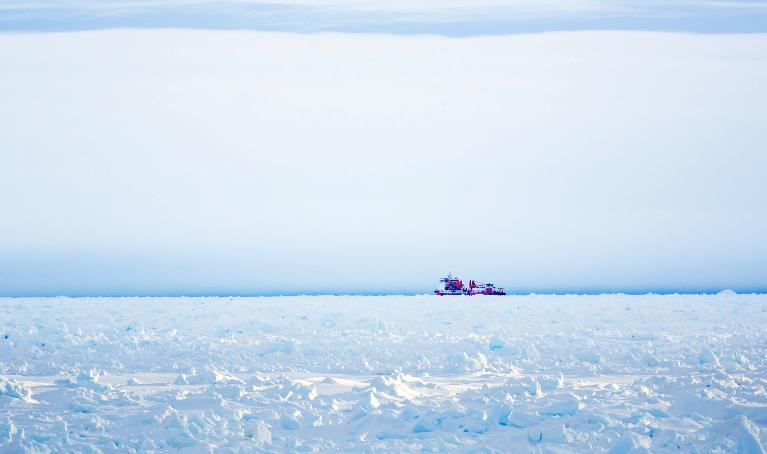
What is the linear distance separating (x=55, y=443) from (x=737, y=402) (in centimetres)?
741

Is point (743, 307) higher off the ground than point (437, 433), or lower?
higher

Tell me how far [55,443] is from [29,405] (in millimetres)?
1633

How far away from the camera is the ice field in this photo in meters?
8.45

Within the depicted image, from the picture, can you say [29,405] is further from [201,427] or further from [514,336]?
[514,336]

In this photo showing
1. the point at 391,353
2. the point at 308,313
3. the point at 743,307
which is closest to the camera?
the point at 391,353

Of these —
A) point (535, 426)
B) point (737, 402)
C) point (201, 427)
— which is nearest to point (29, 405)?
point (201, 427)

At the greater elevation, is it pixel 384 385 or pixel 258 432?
pixel 384 385

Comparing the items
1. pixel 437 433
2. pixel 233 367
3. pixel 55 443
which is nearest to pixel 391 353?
pixel 233 367

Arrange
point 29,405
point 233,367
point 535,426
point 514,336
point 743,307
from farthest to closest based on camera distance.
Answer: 1. point 743,307
2. point 514,336
3. point 233,367
4. point 29,405
5. point 535,426

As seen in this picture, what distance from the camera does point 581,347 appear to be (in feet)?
49.0

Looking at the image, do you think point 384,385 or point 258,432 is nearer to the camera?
point 258,432

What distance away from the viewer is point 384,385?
1026cm

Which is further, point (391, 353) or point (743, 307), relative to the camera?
point (743, 307)

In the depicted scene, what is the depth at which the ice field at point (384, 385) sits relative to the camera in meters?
8.45
